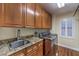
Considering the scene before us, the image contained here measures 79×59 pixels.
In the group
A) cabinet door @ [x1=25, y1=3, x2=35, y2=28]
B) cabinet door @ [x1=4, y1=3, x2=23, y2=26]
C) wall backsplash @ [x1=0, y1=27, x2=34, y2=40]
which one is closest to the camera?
cabinet door @ [x1=4, y1=3, x2=23, y2=26]

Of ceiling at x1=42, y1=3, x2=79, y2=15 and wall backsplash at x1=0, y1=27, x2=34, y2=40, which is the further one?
wall backsplash at x1=0, y1=27, x2=34, y2=40

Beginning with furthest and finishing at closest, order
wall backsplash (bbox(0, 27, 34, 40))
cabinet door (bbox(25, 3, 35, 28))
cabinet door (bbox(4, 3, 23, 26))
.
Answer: cabinet door (bbox(25, 3, 35, 28))
wall backsplash (bbox(0, 27, 34, 40))
cabinet door (bbox(4, 3, 23, 26))

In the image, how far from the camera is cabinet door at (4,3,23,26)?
50.5 inches

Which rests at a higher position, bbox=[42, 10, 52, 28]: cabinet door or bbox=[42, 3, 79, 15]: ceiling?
bbox=[42, 3, 79, 15]: ceiling

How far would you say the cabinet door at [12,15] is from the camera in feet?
4.21

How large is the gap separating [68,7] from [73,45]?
556 millimetres

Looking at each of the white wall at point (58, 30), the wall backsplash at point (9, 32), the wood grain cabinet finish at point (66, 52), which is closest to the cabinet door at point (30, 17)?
the wall backsplash at point (9, 32)

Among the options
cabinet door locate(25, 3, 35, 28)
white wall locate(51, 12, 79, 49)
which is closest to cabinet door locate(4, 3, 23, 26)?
cabinet door locate(25, 3, 35, 28)

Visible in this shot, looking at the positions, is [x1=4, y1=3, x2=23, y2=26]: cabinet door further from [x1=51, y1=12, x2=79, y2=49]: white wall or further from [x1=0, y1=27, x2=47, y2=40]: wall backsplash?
[x1=51, y1=12, x2=79, y2=49]: white wall

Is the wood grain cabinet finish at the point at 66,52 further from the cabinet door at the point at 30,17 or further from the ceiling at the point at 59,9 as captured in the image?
the cabinet door at the point at 30,17

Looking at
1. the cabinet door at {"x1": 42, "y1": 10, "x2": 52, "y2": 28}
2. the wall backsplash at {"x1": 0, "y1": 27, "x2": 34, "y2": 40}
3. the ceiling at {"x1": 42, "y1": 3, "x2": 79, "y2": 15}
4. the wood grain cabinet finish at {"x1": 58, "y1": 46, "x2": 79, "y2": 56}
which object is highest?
the ceiling at {"x1": 42, "y1": 3, "x2": 79, "y2": 15}

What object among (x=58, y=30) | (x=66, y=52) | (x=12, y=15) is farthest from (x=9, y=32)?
(x=66, y=52)

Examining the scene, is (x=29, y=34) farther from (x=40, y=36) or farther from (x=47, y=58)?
(x=47, y=58)

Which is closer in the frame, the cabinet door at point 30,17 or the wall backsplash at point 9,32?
the wall backsplash at point 9,32
